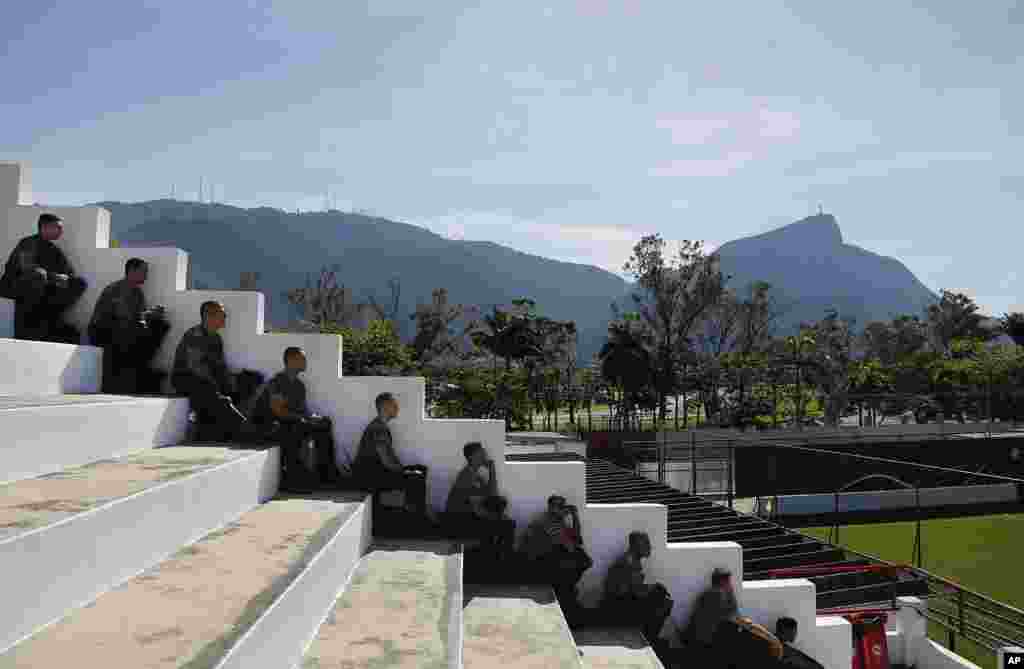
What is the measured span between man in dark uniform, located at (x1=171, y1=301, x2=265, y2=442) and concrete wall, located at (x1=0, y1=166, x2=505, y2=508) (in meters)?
0.14

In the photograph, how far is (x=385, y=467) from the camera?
457 centimetres

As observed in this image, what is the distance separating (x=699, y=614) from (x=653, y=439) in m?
19.2

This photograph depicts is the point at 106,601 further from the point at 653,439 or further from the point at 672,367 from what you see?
the point at 672,367

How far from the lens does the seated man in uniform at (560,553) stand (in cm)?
466

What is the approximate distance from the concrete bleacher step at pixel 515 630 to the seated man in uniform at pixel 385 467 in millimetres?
725

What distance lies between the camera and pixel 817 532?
1619 cm

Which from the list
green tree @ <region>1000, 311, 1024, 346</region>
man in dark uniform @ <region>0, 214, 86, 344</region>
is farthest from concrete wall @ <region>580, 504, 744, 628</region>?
green tree @ <region>1000, 311, 1024, 346</region>

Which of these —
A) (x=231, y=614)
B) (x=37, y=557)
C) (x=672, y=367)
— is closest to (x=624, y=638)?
(x=231, y=614)

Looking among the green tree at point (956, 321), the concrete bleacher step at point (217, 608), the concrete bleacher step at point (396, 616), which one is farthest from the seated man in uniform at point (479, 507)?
the green tree at point (956, 321)

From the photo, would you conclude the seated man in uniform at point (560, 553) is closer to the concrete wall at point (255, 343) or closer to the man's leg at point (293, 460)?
the concrete wall at point (255, 343)

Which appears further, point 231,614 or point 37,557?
point 231,614

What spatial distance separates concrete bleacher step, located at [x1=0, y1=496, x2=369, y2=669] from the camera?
1.71 metres

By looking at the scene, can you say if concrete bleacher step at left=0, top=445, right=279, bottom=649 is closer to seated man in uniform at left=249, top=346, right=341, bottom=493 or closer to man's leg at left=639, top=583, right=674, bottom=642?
seated man in uniform at left=249, top=346, right=341, bottom=493

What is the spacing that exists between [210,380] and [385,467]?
4.26ft
